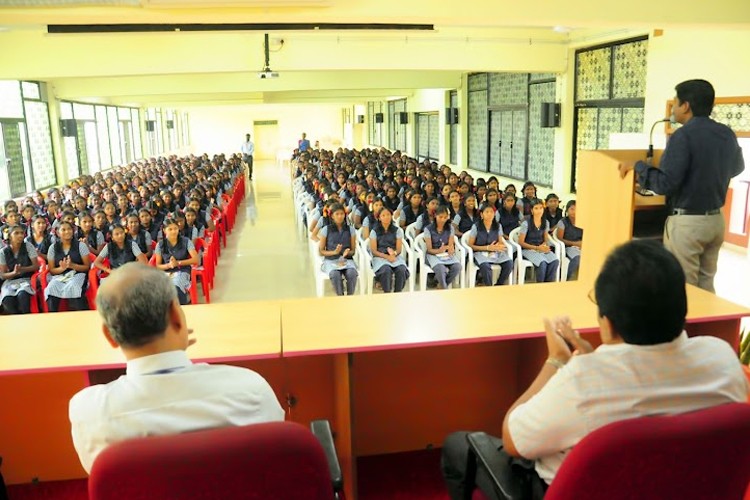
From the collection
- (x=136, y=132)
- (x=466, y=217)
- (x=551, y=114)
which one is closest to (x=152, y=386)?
(x=466, y=217)

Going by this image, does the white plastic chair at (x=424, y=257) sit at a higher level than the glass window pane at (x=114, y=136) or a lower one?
lower

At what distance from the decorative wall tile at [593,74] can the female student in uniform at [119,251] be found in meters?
7.02

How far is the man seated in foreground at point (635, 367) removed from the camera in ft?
4.96

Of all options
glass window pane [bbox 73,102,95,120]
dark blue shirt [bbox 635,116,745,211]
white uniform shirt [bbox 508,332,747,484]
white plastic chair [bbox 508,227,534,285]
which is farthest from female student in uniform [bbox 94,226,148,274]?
glass window pane [bbox 73,102,95,120]

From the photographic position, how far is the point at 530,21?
16.4 feet

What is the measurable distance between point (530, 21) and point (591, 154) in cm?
182

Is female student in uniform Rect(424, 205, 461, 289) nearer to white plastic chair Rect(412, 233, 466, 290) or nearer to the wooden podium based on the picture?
white plastic chair Rect(412, 233, 466, 290)

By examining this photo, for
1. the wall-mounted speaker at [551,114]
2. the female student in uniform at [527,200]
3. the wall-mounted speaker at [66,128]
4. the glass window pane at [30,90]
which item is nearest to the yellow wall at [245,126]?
the wall-mounted speaker at [66,128]

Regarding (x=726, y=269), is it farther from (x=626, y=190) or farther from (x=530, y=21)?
(x=626, y=190)

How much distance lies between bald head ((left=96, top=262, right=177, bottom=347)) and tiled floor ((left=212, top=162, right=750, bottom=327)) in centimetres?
470

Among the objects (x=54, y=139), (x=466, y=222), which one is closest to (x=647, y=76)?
(x=466, y=222)

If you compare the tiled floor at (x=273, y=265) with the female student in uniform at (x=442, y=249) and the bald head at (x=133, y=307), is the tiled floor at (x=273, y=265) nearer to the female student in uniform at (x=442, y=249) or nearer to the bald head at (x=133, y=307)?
the female student in uniform at (x=442, y=249)

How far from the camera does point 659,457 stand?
1.42m

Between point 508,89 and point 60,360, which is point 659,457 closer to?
point 60,360
